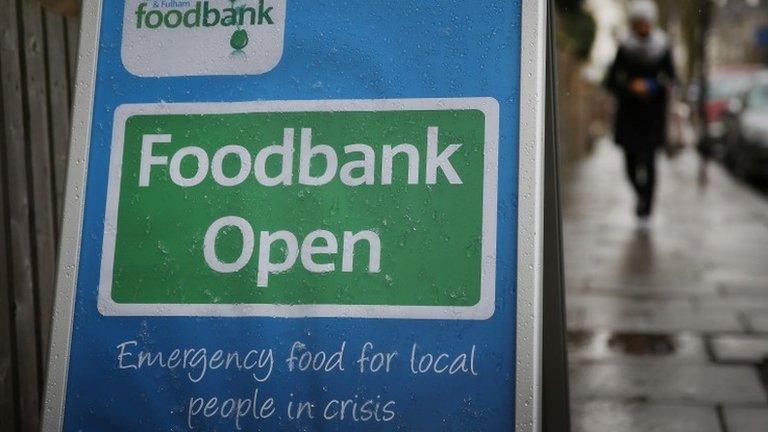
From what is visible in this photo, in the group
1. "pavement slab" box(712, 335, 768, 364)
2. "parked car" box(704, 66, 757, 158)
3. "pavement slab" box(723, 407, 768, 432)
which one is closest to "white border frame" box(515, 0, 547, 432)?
"pavement slab" box(723, 407, 768, 432)

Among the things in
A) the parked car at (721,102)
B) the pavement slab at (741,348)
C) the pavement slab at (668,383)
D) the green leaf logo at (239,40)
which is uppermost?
the parked car at (721,102)

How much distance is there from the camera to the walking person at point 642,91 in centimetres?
834

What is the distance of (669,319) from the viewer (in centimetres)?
532

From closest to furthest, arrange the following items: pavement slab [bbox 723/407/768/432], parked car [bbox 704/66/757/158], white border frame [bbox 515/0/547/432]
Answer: white border frame [bbox 515/0/547/432]
pavement slab [bbox 723/407/768/432]
parked car [bbox 704/66/757/158]

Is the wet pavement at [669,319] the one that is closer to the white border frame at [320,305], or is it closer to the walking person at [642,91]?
the walking person at [642,91]

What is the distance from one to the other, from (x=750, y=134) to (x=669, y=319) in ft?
31.9

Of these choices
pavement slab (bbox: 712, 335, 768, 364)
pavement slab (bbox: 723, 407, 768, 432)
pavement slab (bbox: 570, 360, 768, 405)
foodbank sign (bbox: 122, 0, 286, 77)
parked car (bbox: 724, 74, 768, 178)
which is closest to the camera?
foodbank sign (bbox: 122, 0, 286, 77)

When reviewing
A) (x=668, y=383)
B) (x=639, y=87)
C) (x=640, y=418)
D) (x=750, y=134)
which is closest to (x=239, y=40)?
(x=640, y=418)

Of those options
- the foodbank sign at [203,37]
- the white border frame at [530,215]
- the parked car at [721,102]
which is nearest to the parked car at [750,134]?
the parked car at [721,102]

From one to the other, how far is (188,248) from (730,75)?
2418 centimetres

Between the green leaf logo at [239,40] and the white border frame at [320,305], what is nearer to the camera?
the white border frame at [320,305]

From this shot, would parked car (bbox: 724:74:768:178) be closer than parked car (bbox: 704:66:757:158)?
Yes

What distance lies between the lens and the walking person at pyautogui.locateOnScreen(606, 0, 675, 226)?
8336 mm

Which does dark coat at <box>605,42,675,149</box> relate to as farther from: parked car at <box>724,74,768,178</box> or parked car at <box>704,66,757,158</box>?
parked car at <box>704,66,757,158</box>
